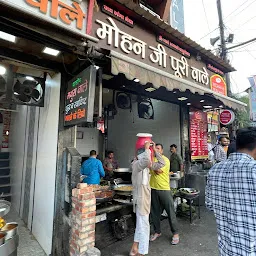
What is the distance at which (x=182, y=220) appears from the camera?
5.55 metres

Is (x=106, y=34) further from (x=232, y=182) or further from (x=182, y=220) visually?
(x=182, y=220)

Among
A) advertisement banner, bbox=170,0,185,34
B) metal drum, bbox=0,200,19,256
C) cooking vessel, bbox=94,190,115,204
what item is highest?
advertisement banner, bbox=170,0,185,34

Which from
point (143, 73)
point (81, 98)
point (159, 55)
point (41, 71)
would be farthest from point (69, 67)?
point (159, 55)

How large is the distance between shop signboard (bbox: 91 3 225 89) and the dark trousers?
9.66 ft

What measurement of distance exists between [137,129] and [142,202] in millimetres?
5230

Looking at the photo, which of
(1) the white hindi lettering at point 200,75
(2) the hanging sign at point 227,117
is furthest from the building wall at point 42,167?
(2) the hanging sign at point 227,117

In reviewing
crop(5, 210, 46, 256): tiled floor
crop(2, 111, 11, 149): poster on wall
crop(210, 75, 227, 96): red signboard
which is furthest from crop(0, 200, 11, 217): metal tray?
crop(2, 111, 11, 149): poster on wall

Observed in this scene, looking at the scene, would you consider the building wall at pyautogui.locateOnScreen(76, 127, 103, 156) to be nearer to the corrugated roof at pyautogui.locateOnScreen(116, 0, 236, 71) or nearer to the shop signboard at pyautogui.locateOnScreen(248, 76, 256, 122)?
the corrugated roof at pyautogui.locateOnScreen(116, 0, 236, 71)

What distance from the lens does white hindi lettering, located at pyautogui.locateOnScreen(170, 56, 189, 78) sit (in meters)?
5.21

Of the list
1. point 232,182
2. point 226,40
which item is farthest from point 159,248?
point 226,40

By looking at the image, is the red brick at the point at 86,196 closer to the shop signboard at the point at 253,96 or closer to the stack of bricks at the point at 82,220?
the stack of bricks at the point at 82,220

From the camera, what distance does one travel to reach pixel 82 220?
10.2 ft

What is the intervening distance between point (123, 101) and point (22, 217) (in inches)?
195

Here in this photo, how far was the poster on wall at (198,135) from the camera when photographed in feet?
25.6
